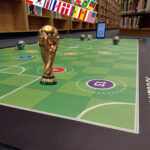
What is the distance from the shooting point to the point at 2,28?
3.23 meters

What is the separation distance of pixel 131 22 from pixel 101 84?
14.1 ft

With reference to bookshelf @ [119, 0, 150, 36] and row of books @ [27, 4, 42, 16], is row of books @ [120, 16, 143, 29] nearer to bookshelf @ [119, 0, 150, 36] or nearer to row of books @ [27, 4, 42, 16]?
bookshelf @ [119, 0, 150, 36]

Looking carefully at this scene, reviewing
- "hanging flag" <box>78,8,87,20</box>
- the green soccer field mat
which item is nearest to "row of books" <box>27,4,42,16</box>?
"hanging flag" <box>78,8,87,20</box>

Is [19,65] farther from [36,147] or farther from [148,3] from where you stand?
[148,3]

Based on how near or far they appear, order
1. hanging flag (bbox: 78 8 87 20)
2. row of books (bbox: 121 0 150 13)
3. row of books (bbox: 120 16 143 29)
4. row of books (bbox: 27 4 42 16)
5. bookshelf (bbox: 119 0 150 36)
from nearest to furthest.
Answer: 1. row of books (bbox: 27 4 42 16)
2. row of books (bbox: 121 0 150 13)
3. bookshelf (bbox: 119 0 150 36)
4. row of books (bbox: 120 16 143 29)
5. hanging flag (bbox: 78 8 87 20)

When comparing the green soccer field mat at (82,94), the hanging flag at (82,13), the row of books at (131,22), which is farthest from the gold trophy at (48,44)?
the row of books at (131,22)

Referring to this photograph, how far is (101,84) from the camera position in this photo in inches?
33.3

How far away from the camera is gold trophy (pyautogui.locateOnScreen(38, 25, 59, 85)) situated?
2.45ft

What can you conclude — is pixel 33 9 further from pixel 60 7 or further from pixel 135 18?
pixel 135 18

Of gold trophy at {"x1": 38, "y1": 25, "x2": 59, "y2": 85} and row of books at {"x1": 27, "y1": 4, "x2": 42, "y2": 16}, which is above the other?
row of books at {"x1": 27, "y1": 4, "x2": 42, "y2": 16}

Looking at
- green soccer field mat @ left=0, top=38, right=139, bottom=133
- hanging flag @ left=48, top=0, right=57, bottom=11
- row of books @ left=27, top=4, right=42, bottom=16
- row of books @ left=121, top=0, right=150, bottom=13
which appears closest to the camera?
green soccer field mat @ left=0, top=38, right=139, bottom=133

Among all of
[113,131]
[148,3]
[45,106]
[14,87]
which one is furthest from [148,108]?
[148,3]

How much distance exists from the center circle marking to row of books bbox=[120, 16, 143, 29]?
13.7 ft

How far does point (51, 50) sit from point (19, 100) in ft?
0.91
